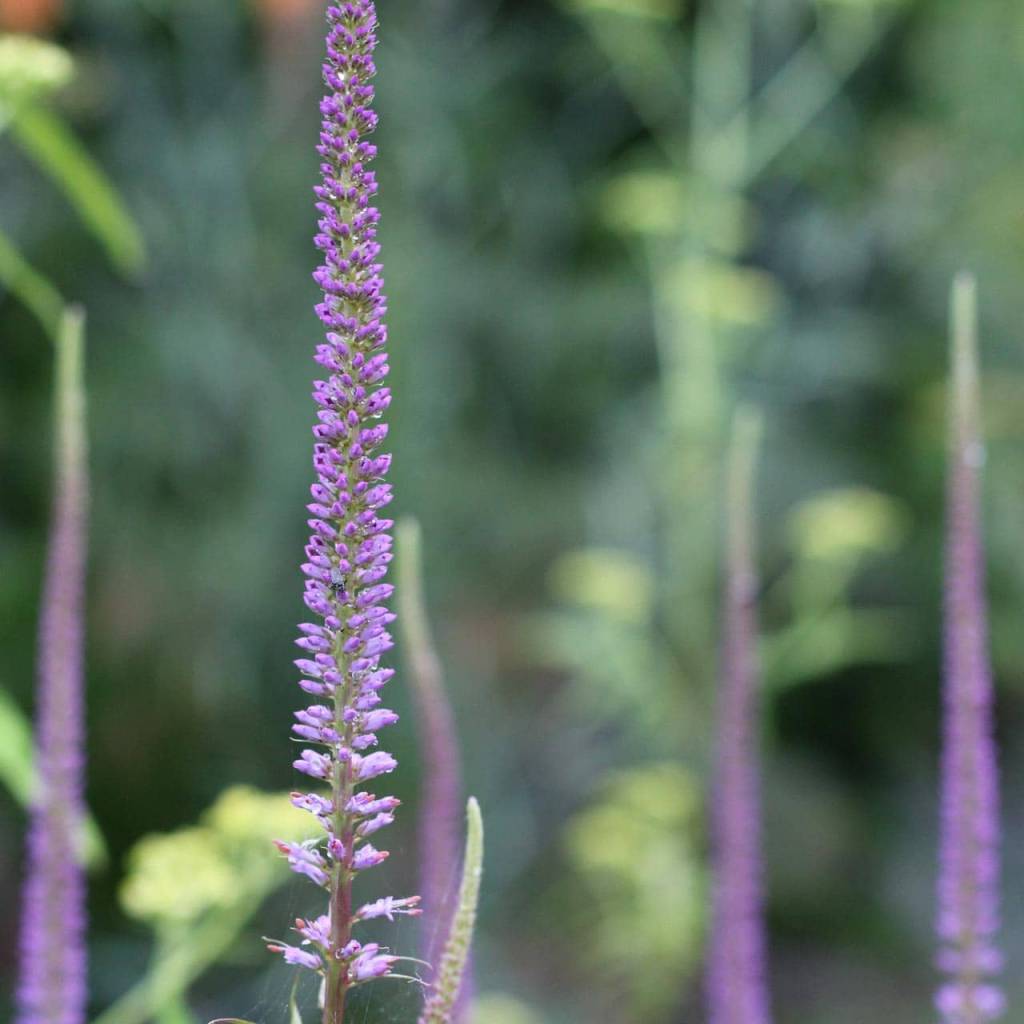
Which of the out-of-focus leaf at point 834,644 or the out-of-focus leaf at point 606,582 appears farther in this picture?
the out-of-focus leaf at point 834,644

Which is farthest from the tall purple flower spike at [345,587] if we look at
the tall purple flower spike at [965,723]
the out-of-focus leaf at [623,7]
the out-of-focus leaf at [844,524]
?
the out-of-focus leaf at [623,7]

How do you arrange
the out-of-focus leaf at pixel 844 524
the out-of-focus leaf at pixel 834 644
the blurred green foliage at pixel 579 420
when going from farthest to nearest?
1. the out-of-focus leaf at pixel 834 644
2. the blurred green foliage at pixel 579 420
3. the out-of-focus leaf at pixel 844 524

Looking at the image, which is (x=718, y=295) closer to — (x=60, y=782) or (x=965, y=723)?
(x=965, y=723)

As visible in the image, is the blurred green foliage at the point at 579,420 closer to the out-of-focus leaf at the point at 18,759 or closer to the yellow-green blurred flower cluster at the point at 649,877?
the yellow-green blurred flower cluster at the point at 649,877

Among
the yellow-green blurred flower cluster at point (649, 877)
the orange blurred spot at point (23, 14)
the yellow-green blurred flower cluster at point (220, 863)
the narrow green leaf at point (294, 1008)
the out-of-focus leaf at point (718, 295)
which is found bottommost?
the narrow green leaf at point (294, 1008)

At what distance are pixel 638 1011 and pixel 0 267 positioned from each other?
12.5ft

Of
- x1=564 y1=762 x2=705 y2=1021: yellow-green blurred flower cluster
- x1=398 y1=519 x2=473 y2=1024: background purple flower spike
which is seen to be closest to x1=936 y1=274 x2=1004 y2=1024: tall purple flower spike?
x1=398 y1=519 x2=473 y2=1024: background purple flower spike

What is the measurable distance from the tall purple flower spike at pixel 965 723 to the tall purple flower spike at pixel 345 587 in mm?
582

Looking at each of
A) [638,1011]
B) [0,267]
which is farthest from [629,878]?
[0,267]

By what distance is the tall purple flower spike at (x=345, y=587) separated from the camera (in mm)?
644

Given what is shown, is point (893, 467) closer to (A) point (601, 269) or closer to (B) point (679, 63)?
(A) point (601, 269)

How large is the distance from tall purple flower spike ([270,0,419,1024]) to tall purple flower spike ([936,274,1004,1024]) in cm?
58

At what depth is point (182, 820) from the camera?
4172 millimetres

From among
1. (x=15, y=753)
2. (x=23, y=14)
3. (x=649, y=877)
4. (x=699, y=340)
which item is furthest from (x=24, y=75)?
(x=699, y=340)
